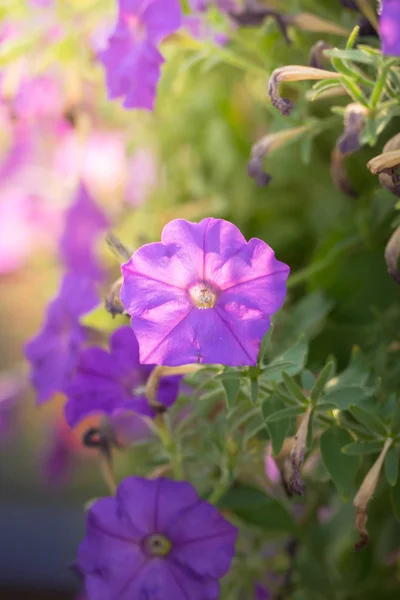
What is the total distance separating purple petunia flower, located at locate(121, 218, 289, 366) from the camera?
365 mm

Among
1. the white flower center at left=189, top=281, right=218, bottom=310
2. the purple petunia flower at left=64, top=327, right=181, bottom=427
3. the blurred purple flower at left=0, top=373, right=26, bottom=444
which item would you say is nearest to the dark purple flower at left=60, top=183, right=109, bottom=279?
the blurred purple flower at left=0, top=373, right=26, bottom=444

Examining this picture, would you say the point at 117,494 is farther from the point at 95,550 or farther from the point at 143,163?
the point at 143,163

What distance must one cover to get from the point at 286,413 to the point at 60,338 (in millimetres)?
237

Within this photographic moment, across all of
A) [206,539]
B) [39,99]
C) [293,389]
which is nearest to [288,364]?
[293,389]

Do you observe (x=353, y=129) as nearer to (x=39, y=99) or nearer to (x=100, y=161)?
(x=39, y=99)

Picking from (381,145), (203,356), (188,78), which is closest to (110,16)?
(188,78)

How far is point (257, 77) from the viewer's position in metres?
0.68

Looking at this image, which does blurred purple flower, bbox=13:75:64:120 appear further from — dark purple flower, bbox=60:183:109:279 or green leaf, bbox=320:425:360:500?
green leaf, bbox=320:425:360:500

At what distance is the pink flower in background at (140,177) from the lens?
80cm

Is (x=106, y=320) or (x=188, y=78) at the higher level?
(x=188, y=78)

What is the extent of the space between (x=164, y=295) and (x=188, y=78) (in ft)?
1.21

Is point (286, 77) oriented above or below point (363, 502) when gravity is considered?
above

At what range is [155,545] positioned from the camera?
0.46 metres

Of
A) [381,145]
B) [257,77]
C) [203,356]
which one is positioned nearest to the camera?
[203,356]
